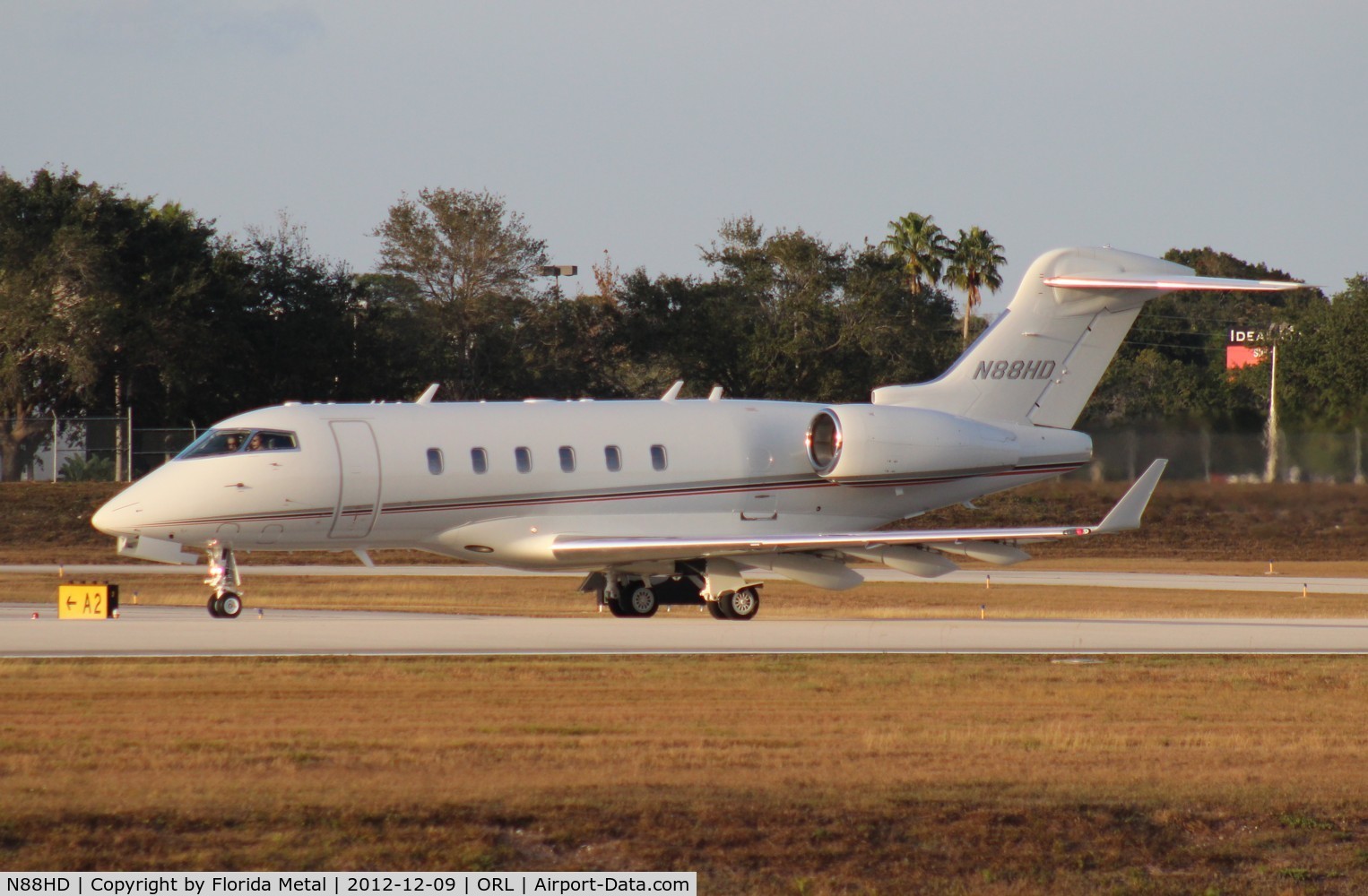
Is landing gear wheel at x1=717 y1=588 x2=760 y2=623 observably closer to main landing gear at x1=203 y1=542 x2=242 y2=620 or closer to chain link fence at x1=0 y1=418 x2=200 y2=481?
main landing gear at x1=203 y1=542 x2=242 y2=620

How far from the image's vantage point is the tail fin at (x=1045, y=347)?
27.8m

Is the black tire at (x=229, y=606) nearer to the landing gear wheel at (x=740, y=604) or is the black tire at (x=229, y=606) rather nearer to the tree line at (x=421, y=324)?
the landing gear wheel at (x=740, y=604)

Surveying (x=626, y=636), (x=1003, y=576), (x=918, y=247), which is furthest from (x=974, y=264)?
(x=626, y=636)

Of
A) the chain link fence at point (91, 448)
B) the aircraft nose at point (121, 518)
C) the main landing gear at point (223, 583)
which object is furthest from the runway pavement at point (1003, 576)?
the aircraft nose at point (121, 518)

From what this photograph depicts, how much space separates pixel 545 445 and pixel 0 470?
100 ft

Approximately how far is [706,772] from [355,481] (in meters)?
12.8

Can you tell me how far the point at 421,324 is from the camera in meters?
55.9

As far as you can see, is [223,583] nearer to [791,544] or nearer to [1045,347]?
[791,544]

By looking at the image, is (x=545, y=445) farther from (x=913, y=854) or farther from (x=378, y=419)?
(x=913, y=854)

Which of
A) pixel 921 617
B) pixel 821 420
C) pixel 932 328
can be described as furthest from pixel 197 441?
pixel 932 328

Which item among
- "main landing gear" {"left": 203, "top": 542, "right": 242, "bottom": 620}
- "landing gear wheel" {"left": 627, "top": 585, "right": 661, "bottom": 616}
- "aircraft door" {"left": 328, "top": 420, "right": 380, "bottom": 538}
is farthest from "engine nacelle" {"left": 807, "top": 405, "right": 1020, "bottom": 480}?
"main landing gear" {"left": 203, "top": 542, "right": 242, "bottom": 620}

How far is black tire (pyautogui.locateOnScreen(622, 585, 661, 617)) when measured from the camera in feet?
84.0

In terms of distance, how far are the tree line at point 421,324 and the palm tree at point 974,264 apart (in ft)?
17.5

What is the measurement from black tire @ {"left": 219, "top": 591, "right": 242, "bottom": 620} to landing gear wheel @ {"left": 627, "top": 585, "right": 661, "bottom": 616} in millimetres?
6092
